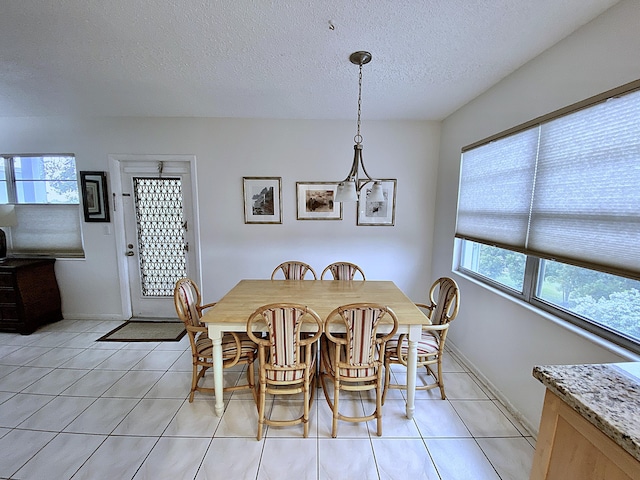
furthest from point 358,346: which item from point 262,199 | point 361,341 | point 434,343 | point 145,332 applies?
point 145,332

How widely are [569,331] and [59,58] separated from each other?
3.86m

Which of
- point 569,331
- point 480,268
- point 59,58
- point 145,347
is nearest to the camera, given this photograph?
point 569,331

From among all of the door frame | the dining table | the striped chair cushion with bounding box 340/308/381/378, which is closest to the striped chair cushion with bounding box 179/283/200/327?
the dining table

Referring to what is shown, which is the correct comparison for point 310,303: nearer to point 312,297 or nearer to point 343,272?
point 312,297

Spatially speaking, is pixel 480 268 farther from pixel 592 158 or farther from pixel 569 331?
pixel 592 158

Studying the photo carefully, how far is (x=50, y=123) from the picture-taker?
3160 mm

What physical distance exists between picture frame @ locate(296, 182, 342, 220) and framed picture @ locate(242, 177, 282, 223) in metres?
0.27

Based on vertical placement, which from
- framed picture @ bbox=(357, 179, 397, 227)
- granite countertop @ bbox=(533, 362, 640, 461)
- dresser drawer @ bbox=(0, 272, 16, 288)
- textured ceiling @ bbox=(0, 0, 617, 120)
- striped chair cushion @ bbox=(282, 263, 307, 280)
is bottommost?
dresser drawer @ bbox=(0, 272, 16, 288)

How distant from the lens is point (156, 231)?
338 centimetres

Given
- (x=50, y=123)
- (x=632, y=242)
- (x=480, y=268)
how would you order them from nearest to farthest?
(x=632, y=242)
(x=480, y=268)
(x=50, y=123)

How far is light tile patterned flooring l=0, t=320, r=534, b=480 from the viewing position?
1490 millimetres

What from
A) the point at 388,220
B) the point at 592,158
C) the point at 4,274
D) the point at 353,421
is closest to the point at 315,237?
the point at 388,220

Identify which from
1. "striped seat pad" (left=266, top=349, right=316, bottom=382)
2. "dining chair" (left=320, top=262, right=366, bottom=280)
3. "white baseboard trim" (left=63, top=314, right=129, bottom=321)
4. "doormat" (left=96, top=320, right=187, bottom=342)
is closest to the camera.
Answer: "striped seat pad" (left=266, top=349, right=316, bottom=382)

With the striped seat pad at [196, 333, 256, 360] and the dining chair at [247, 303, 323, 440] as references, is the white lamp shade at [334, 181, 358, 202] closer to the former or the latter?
the dining chair at [247, 303, 323, 440]
